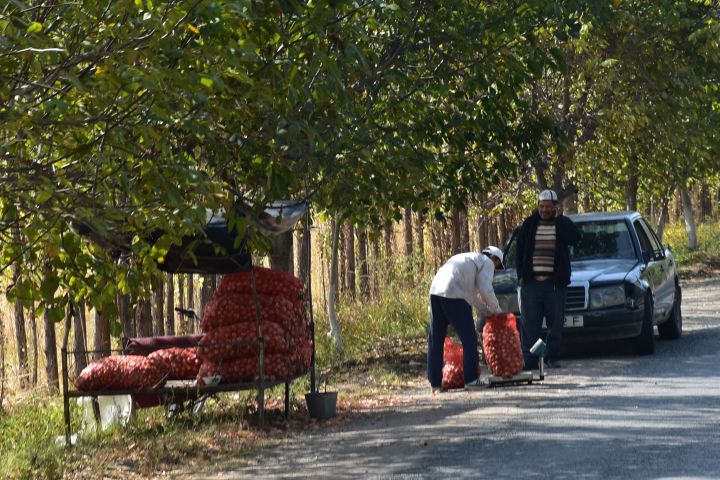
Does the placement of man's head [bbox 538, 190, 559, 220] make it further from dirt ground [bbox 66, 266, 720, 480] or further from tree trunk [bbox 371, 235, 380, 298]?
tree trunk [bbox 371, 235, 380, 298]

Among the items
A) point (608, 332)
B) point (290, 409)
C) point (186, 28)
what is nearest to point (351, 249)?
point (608, 332)

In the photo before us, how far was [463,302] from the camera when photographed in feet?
46.6

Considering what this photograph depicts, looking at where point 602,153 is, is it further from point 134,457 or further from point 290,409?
point 134,457

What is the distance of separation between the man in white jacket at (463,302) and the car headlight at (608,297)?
6.91ft

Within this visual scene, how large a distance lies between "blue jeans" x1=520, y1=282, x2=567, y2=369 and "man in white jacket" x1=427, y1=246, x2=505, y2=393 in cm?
113

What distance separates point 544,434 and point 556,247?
4.99 metres

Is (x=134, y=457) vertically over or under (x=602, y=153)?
under

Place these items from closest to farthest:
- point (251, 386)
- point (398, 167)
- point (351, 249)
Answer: point (251, 386) < point (398, 167) < point (351, 249)

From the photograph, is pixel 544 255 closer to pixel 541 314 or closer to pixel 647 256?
pixel 541 314

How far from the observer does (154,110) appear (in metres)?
8.40

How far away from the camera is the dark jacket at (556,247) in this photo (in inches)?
607

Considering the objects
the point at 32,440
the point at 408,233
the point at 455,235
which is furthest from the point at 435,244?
the point at 32,440

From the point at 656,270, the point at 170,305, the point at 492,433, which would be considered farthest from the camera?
the point at 170,305

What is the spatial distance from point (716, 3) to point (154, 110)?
17.0 m
